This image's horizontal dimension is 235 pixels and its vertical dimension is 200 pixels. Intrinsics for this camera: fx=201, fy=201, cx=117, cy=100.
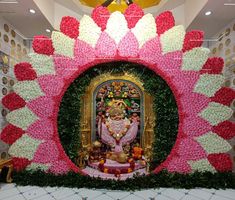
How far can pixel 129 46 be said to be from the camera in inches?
145

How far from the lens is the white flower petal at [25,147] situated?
3705 millimetres

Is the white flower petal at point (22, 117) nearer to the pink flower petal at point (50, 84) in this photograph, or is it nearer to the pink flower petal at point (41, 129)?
the pink flower petal at point (41, 129)

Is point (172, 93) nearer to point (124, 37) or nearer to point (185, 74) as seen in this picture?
point (185, 74)

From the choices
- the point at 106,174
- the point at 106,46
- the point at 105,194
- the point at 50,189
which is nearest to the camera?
the point at 105,194

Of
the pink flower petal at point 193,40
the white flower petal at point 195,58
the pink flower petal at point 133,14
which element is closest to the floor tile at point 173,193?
the white flower petal at point 195,58

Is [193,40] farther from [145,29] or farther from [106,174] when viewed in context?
[106,174]

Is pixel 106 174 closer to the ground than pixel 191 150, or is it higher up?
closer to the ground

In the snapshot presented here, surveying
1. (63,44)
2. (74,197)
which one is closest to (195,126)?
(74,197)

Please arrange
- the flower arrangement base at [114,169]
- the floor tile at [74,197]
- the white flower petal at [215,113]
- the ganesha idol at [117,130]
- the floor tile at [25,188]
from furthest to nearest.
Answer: the ganesha idol at [117,130] < the flower arrangement base at [114,169] < the white flower petal at [215,113] < the floor tile at [25,188] < the floor tile at [74,197]

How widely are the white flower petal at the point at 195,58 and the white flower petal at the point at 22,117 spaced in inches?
116

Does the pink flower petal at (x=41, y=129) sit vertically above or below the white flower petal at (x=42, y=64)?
below

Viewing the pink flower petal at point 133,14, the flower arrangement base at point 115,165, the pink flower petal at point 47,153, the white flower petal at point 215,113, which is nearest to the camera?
the white flower petal at point 215,113

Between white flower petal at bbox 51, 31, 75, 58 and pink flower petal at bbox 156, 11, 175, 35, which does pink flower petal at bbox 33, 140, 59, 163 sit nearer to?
white flower petal at bbox 51, 31, 75, 58

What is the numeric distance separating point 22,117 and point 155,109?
2513mm
